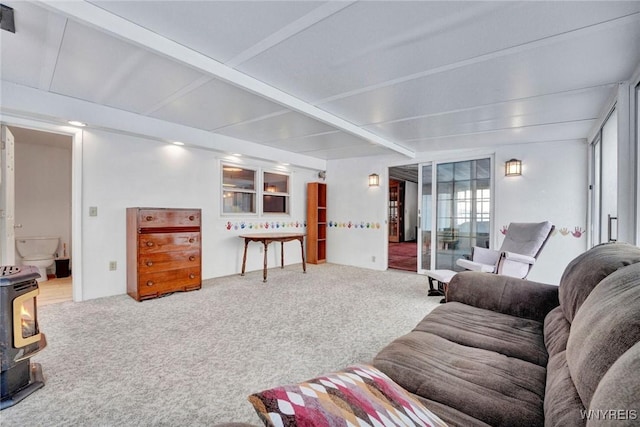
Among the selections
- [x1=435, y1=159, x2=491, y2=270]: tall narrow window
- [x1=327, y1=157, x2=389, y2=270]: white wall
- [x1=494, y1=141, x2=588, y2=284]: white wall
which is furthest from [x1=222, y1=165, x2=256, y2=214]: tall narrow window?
[x1=494, y1=141, x2=588, y2=284]: white wall

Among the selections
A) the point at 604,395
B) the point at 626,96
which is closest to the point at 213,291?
the point at 604,395

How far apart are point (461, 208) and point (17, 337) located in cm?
537

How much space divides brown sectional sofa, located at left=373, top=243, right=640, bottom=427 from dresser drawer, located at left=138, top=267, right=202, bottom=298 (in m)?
3.24

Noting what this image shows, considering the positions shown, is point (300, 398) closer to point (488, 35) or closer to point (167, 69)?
point (488, 35)

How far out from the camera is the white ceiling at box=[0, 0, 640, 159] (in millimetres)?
1708

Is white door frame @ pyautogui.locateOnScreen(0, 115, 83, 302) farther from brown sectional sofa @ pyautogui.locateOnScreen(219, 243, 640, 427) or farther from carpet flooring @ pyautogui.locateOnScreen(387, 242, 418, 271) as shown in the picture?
carpet flooring @ pyautogui.locateOnScreen(387, 242, 418, 271)

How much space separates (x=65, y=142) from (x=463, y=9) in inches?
224

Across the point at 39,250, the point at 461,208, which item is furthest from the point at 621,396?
the point at 39,250

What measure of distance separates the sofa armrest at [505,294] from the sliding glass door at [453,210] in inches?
119

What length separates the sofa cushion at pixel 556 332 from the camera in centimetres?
123

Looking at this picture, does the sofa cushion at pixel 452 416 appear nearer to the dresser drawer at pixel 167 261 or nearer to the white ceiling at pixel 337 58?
the white ceiling at pixel 337 58

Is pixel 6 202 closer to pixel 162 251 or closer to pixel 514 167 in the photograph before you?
pixel 162 251

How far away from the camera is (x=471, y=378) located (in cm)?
115

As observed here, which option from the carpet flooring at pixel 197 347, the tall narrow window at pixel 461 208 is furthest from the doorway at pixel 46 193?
the tall narrow window at pixel 461 208
